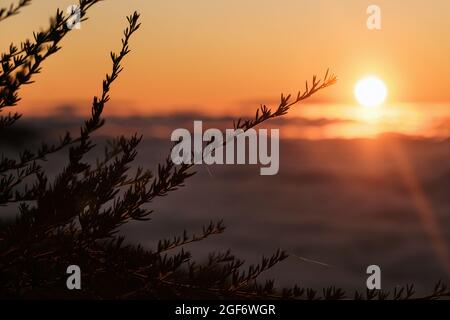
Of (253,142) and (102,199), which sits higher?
(253,142)

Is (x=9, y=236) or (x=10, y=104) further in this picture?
(x=10, y=104)

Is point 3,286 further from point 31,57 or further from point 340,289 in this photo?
point 340,289

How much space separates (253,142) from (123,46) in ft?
2.75

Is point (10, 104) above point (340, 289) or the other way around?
above

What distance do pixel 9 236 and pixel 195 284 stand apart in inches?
34.4

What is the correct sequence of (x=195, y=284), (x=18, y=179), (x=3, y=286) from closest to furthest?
1. (x=3, y=286)
2. (x=195, y=284)
3. (x=18, y=179)

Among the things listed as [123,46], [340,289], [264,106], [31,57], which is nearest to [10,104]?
[31,57]

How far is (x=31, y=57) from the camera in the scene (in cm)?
390

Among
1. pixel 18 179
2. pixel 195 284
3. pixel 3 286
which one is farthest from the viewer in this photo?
pixel 18 179

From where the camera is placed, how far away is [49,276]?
354 cm
